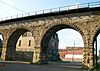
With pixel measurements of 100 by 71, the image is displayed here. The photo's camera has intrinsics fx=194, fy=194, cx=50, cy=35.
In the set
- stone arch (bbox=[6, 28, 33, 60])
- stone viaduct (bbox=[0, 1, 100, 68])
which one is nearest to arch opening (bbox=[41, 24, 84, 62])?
stone viaduct (bbox=[0, 1, 100, 68])

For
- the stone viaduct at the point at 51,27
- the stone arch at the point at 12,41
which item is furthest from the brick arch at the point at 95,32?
the stone arch at the point at 12,41

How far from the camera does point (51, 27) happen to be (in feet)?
96.4

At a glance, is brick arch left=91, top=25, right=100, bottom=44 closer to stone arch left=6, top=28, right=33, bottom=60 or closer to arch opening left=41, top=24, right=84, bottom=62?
arch opening left=41, top=24, right=84, bottom=62

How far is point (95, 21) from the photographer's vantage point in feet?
83.4

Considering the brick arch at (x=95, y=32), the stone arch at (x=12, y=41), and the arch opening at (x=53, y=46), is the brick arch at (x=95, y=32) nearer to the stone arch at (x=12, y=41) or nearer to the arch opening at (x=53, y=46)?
the arch opening at (x=53, y=46)

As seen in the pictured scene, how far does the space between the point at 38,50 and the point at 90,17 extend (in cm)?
980

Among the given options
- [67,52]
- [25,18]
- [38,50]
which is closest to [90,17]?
[38,50]

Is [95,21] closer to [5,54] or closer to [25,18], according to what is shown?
[25,18]

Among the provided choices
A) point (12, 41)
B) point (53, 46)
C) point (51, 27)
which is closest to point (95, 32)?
point (51, 27)

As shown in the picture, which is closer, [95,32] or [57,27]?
[95,32]

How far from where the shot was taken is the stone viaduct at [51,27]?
83.5 ft

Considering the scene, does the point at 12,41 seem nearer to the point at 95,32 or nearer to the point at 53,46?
the point at 95,32

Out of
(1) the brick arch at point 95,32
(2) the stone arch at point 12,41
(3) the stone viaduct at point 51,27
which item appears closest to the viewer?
(1) the brick arch at point 95,32

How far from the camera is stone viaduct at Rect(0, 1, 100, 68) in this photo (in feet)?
83.5
